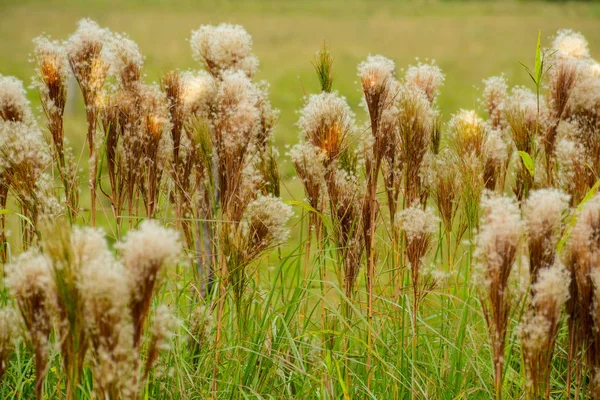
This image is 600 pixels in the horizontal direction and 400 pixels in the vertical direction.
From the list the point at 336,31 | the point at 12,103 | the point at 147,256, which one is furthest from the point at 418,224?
the point at 336,31

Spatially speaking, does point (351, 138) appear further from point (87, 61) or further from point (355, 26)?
Result: point (355, 26)

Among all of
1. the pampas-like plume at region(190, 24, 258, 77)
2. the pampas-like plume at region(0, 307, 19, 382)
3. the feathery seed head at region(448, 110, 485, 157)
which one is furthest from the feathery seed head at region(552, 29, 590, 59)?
the pampas-like plume at region(0, 307, 19, 382)

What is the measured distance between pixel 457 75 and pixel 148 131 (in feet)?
52.8

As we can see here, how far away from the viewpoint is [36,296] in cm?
154

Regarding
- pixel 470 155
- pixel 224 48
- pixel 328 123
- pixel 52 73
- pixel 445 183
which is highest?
pixel 224 48

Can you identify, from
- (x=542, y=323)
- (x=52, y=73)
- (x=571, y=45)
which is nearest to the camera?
(x=542, y=323)

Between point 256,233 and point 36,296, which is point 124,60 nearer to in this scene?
point 256,233

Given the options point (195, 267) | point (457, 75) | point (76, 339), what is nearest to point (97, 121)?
point (195, 267)

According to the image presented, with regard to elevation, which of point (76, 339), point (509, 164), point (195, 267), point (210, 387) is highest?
point (509, 164)

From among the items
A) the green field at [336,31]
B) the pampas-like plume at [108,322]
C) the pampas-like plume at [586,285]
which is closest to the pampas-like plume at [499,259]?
the pampas-like plume at [586,285]

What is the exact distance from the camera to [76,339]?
1.50 metres

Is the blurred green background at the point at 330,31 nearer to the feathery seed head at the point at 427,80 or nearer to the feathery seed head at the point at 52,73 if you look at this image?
the feathery seed head at the point at 52,73

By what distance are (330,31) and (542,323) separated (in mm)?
21179

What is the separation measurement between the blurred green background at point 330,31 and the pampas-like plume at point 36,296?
1139 cm
